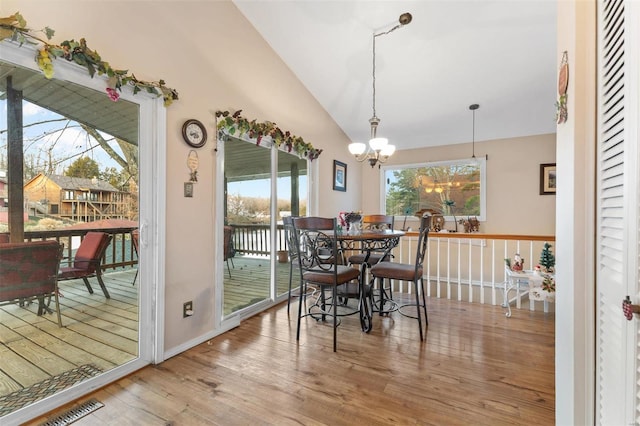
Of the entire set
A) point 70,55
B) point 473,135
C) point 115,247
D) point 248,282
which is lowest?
point 248,282

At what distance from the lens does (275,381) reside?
188 cm

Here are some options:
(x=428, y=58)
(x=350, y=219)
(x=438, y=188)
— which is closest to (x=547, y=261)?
(x=350, y=219)

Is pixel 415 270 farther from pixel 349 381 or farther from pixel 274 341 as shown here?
pixel 274 341

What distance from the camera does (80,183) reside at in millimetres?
1827

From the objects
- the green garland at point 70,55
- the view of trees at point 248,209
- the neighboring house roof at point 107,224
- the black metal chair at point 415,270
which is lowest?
the black metal chair at point 415,270

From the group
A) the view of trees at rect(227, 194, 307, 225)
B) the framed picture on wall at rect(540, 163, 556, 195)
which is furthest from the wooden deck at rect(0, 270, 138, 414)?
the framed picture on wall at rect(540, 163, 556, 195)

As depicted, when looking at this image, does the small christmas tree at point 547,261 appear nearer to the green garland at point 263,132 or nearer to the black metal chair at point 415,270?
the black metal chair at point 415,270

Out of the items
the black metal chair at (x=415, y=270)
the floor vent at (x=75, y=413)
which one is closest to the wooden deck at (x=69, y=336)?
the floor vent at (x=75, y=413)

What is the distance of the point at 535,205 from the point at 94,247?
5.67m

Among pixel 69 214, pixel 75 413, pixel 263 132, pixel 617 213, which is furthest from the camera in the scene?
pixel 263 132

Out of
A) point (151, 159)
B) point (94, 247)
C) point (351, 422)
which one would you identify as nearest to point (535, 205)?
point (351, 422)

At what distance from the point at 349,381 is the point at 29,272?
206 centimetres

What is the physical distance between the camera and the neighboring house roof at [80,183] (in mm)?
1724

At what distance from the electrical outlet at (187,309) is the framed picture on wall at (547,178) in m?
5.21
